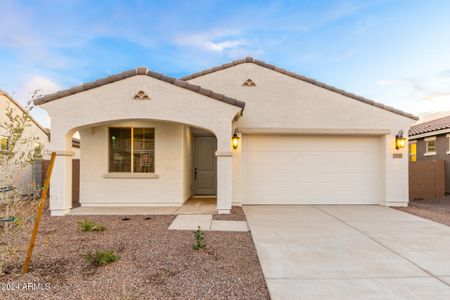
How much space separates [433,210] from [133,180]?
32.0 ft

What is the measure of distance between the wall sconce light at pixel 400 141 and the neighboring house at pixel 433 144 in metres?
6.10

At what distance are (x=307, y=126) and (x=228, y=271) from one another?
A: 6.82 metres

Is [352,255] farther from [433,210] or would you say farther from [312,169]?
[433,210]

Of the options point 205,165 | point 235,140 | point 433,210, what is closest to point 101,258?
point 235,140

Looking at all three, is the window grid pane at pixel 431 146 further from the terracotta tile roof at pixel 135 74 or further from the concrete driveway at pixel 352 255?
the terracotta tile roof at pixel 135 74

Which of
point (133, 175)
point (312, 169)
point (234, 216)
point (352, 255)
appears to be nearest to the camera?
point (352, 255)

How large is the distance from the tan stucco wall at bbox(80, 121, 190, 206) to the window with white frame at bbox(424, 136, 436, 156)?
14.0 meters

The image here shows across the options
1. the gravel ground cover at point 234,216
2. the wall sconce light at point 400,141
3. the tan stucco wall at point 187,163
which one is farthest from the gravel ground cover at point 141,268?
the wall sconce light at point 400,141

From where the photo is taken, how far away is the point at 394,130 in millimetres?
9438

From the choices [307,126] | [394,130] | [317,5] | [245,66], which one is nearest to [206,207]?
[307,126]

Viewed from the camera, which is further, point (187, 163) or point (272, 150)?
point (187, 163)

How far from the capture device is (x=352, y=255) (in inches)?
177

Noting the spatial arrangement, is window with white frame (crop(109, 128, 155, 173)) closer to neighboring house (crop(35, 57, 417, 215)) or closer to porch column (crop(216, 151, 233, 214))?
neighboring house (crop(35, 57, 417, 215))

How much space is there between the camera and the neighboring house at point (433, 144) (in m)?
13.6
